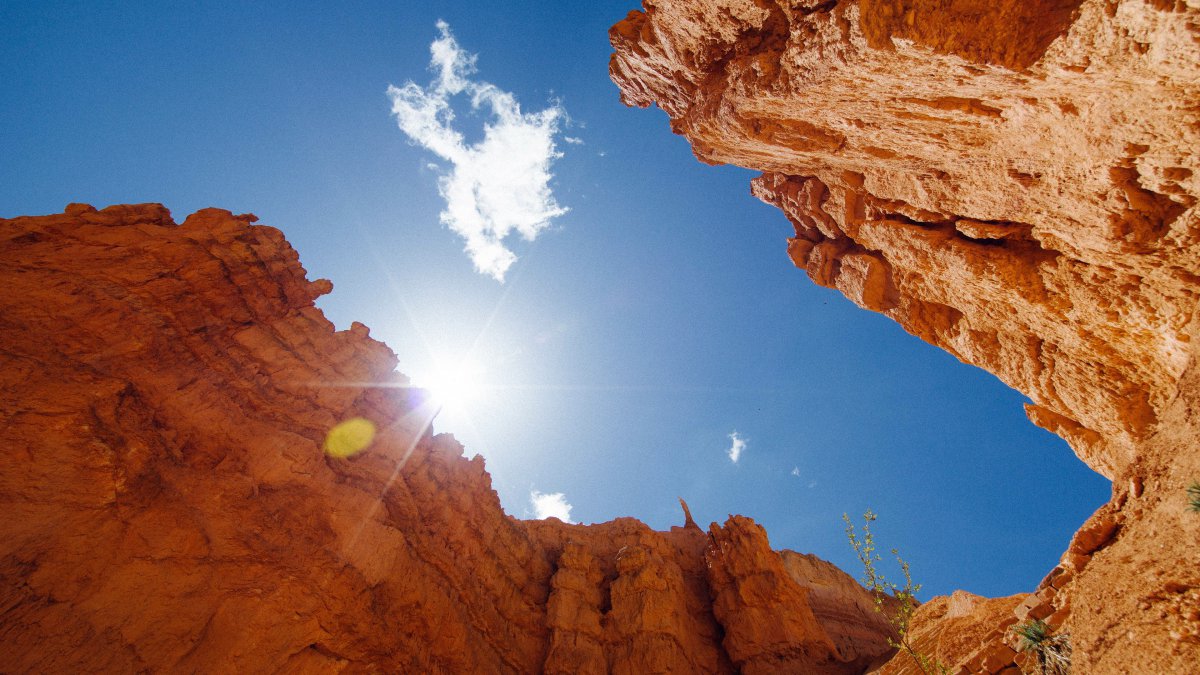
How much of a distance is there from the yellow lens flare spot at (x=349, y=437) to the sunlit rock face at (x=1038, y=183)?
2126cm

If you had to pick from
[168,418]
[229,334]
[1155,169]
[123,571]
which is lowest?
[123,571]

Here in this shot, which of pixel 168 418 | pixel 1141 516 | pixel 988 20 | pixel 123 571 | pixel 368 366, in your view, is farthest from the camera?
pixel 368 366

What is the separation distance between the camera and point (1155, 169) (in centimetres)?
770

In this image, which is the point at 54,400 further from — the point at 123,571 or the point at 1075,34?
the point at 1075,34

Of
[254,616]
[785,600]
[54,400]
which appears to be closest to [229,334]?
[54,400]

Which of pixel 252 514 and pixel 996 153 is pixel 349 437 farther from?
pixel 996 153

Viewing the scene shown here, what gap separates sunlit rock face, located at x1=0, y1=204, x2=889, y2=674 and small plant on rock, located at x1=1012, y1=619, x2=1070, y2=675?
1892cm

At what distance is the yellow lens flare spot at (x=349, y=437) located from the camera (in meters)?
22.5

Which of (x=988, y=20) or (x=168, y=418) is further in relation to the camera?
(x=168, y=418)

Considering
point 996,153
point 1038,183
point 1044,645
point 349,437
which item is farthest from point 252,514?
point 1038,183

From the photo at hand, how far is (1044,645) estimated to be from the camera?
10.4m

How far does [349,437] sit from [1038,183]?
27250 mm

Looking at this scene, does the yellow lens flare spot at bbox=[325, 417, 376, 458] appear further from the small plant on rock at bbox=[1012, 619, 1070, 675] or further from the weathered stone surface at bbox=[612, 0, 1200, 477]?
the small plant on rock at bbox=[1012, 619, 1070, 675]

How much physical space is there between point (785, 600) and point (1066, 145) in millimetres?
29234
